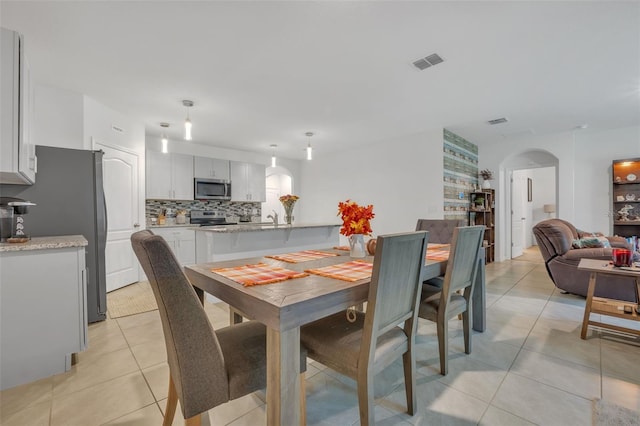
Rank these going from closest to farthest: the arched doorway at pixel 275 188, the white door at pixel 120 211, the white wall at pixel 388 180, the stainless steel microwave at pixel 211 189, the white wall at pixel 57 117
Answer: the white wall at pixel 57 117 < the white door at pixel 120 211 < the white wall at pixel 388 180 < the stainless steel microwave at pixel 211 189 < the arched doorway at pixel 275 188

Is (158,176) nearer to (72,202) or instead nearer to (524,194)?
(72,202)

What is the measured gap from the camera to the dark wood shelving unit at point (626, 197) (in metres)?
4.53

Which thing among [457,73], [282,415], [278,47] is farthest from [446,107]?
[282,415]

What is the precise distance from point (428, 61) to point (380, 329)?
2370 mm

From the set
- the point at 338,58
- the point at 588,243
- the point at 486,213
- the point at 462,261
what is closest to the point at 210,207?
the point at 338,58

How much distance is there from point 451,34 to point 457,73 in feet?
2.28

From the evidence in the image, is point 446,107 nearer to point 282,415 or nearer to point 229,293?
point 229,293

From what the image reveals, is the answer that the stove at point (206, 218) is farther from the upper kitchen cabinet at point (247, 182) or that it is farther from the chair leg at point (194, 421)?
the chair leg at point (194, 421)

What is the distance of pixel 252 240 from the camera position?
3596 millimetres

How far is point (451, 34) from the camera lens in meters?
2.16

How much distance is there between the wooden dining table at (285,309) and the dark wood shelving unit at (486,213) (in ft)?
16.5

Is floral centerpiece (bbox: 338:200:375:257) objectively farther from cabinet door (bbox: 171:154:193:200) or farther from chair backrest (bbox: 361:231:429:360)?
cabinet door (bbox: 171:154:193:200)

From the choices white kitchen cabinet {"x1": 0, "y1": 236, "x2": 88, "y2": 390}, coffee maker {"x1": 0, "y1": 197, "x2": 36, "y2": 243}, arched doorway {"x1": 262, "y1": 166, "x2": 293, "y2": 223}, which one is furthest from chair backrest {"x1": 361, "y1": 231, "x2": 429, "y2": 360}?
arched doorway {"x1": 262, "y1": 166, "x2": 293, "y2": 223}

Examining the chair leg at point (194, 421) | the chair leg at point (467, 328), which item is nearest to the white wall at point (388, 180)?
the chair leg at point (467, 328)
